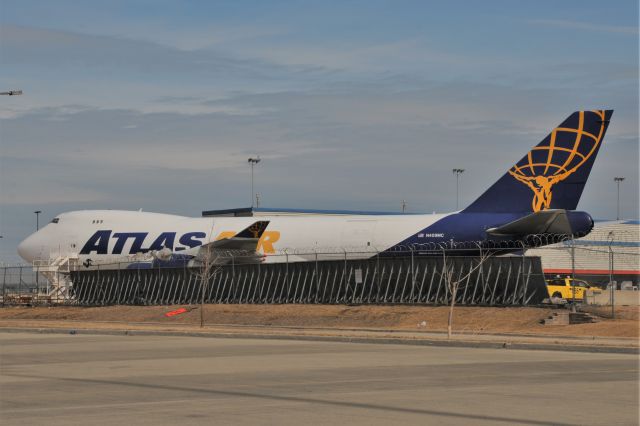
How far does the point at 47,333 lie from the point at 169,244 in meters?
23.0

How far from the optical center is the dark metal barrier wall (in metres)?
43.3

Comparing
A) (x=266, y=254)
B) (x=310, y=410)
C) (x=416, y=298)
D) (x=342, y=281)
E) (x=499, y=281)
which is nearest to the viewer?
(x=310, y=410)

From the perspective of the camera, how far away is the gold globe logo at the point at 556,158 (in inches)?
1922

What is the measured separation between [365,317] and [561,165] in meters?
12.9

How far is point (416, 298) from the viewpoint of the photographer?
46750 mm

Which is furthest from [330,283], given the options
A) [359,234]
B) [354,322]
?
[354,322]

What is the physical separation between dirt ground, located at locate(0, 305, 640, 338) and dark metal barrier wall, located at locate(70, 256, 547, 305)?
1.85 meters

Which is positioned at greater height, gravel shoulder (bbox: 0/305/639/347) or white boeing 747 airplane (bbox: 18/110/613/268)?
white boeing 747 airplane (bbox: 18/110/613/268)

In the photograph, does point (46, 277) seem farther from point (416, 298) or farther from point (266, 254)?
point (416, 298)

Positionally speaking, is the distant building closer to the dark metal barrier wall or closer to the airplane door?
the airplane door

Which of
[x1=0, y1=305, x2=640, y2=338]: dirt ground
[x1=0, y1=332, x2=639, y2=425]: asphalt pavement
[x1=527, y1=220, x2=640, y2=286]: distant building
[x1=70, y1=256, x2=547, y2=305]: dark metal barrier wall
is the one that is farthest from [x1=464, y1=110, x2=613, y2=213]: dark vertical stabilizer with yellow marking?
[x1=527, y1=220, x2=640, y2=286]: distant building

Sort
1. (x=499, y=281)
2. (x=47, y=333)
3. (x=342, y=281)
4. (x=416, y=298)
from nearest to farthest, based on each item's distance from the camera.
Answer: (x=47, y=333)
(x=499, y=281)
(x=416, y=298)
(x=342, y=281)

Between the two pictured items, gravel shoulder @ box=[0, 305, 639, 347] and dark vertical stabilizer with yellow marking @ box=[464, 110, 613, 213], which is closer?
gravel shoulder @ box=[0, 305, 639, 347]

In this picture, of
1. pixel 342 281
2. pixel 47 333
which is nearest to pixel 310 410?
pixel 47 333
